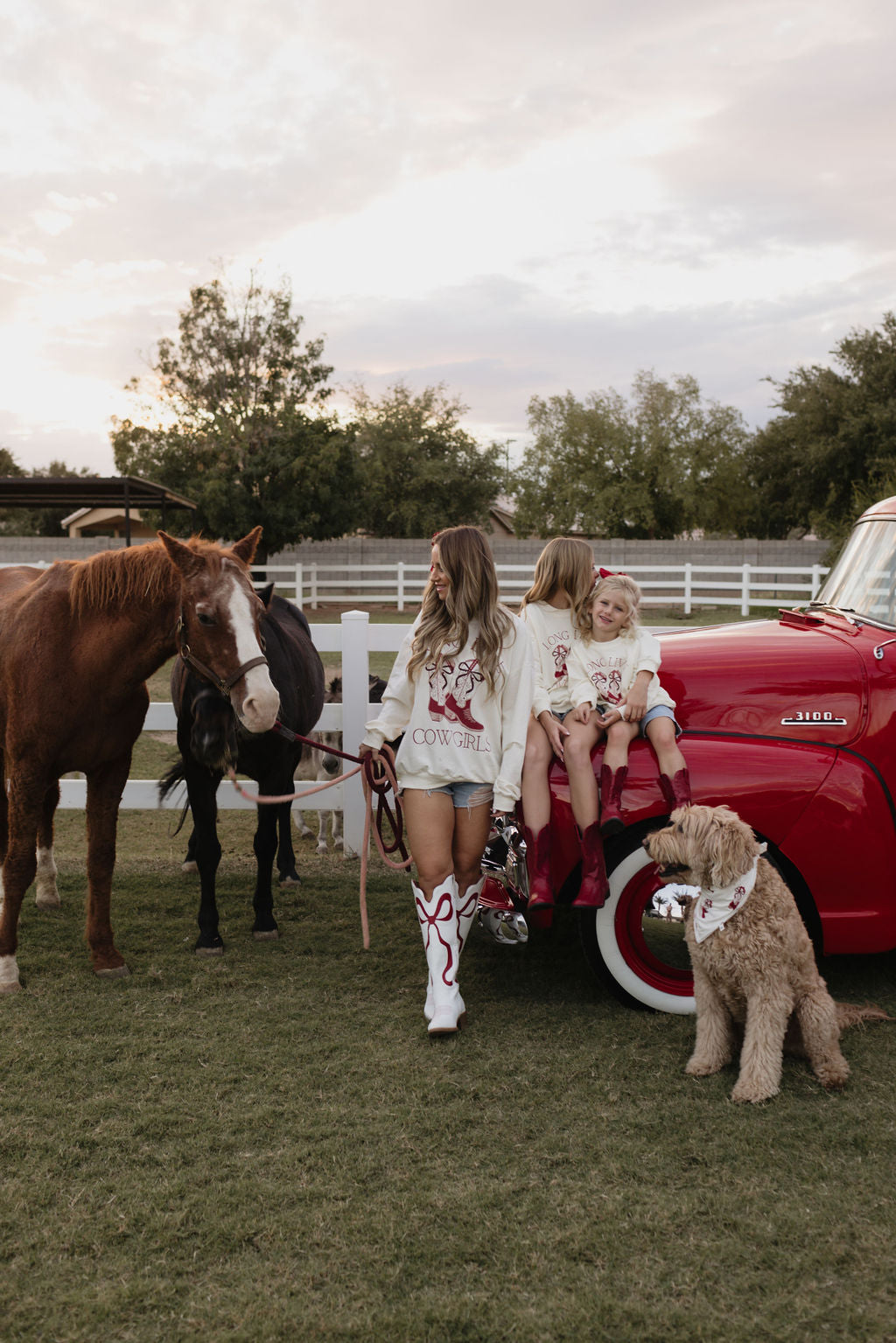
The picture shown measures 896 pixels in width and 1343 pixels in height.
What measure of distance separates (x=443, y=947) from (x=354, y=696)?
2678 mm

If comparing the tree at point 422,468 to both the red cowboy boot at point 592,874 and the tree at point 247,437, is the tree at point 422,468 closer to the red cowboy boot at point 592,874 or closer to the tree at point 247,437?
the tree at point 247,437

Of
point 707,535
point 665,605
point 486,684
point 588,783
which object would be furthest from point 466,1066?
point 707,535

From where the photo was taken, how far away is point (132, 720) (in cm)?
433

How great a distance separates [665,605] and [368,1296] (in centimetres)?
2632

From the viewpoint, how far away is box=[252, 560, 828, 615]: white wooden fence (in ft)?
72.6

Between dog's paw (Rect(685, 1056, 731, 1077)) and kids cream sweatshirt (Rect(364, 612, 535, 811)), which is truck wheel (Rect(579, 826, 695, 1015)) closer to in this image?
dog's paw (Rect(685, 1056, 731, 1077))

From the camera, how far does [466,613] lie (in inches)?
146

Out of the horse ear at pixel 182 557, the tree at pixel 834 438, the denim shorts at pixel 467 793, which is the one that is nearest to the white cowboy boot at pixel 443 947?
the denim shorts at pixel 467 793

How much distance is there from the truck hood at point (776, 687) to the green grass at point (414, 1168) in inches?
46.5

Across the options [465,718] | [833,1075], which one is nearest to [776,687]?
[465,718]

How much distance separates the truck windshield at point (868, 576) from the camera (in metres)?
3.95

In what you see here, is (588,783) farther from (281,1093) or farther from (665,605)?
(665,605)

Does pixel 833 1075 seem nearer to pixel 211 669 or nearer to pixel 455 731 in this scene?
pixel 455 731

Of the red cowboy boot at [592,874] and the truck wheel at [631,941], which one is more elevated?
the red cowboy boot at [592,874]
